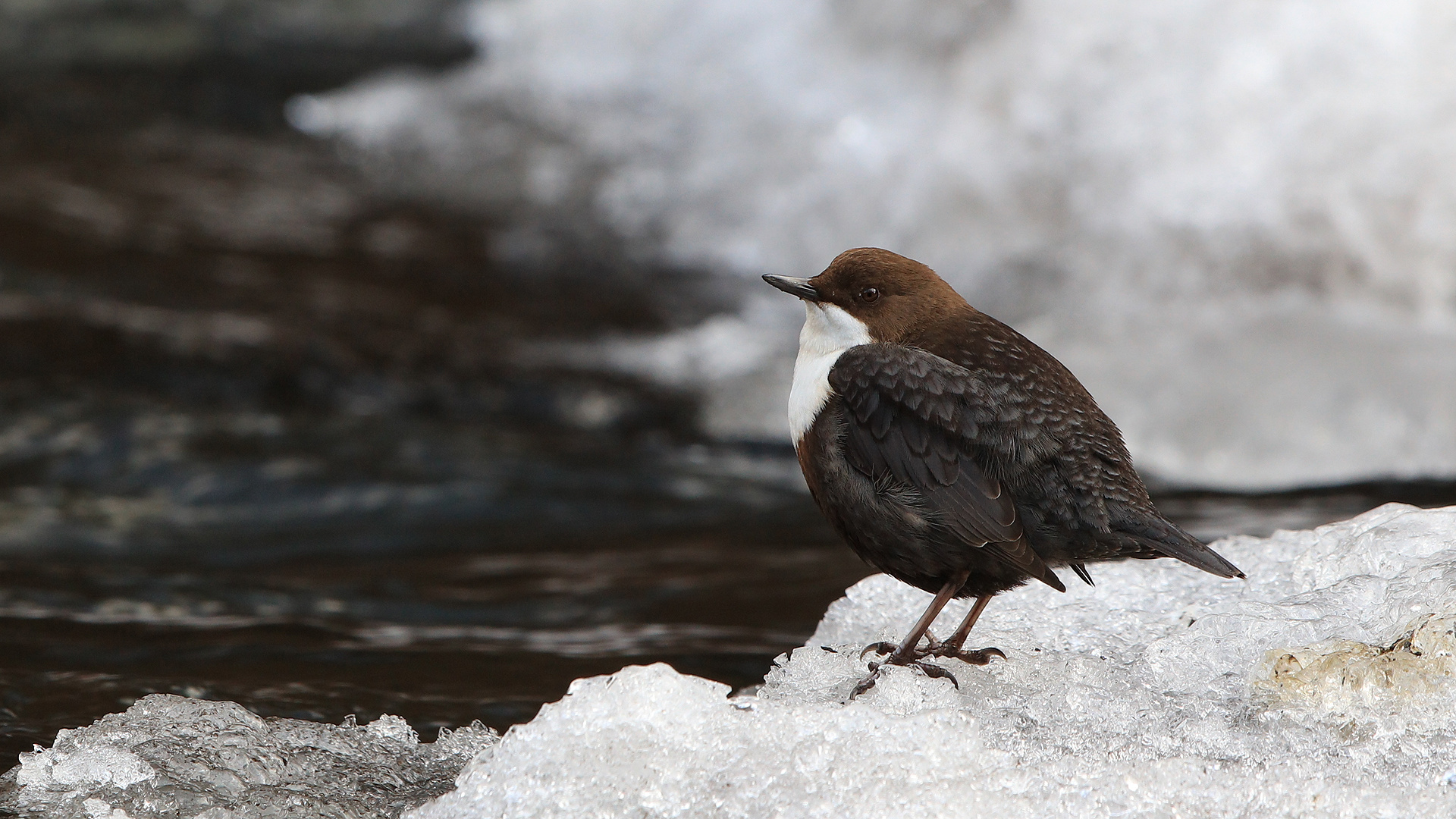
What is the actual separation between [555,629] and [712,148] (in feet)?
15.9

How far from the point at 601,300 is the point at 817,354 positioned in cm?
513

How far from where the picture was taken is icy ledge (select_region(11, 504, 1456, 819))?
214cm

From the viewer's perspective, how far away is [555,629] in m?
4.23

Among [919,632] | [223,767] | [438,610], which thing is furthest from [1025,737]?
[438,610]

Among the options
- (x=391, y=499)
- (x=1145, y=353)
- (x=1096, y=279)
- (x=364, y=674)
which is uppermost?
(x=1096, y=279)

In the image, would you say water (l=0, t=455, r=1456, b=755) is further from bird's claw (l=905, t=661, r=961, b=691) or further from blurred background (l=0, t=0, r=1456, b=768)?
bird's claw (l=905, t=661, r=961, b=691)

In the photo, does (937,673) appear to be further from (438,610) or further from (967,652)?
(438,610)

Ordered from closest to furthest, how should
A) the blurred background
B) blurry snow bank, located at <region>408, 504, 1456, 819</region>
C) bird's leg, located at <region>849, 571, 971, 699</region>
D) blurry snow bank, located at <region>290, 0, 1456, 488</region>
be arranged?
blurry snow bank, located at <region>408, 504, 1456, 819</region>, bird's leg, located at <region>849, 571, 971, 699</region>, the blurred background, blurry snow bank, located at <region>290, 0, 1456, 488</region>

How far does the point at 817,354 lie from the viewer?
301 centimetres

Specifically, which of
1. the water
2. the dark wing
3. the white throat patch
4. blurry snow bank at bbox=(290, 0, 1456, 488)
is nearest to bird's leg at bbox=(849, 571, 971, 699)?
the dark wing

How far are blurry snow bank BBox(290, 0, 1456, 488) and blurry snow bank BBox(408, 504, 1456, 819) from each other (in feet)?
10.6

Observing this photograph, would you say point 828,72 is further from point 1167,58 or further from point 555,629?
point 555,629

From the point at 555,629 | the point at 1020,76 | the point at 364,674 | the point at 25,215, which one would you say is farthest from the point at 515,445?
the point at 25,215

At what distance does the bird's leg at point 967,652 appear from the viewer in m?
2.75
